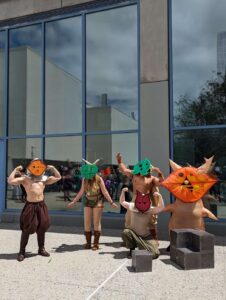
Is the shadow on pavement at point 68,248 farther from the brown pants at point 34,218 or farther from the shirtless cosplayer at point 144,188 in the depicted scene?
the shirtless cosplayer at point 144,188

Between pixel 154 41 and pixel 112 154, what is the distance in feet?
9.62

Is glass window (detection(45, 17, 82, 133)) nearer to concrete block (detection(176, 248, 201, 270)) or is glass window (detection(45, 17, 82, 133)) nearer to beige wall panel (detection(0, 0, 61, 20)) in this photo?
beige wall panel (detection(0, 0, 61, 20))

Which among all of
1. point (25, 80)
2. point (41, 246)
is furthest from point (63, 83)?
point (41, 246)

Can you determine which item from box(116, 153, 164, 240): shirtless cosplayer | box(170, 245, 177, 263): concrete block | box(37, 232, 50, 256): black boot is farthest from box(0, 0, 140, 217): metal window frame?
box(170, 245, 177, 263): concrete block

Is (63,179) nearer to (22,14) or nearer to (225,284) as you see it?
(22,14)

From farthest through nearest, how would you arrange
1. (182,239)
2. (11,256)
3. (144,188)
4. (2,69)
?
(2,69) → (144,188) → (11,256) → (182,239)

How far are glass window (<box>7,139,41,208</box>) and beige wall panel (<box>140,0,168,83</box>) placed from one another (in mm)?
3750

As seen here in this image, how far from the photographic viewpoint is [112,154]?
9570 millimetres

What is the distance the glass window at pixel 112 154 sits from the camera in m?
9.14

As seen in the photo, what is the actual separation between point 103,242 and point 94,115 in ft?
11.7

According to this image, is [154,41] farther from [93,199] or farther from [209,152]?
[93,199]

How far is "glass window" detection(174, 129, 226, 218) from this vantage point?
827cm

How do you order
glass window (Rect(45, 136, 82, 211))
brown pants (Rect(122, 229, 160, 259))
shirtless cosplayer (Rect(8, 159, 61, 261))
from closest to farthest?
brown pants (Rect(122, 229, 160, 259)) → shirtless cosplayer (Rect(8, 159, 61, 261)) → glass window (Rect(45, 136, 82, 211))

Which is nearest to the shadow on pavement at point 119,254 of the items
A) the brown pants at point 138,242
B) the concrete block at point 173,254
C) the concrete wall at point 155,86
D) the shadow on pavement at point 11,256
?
the brown pants at point 138,242
